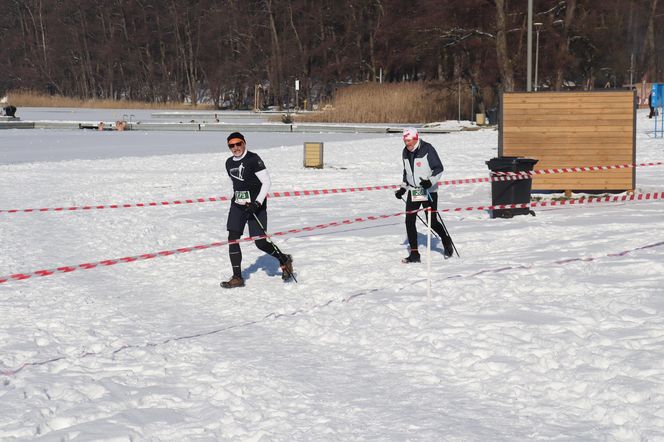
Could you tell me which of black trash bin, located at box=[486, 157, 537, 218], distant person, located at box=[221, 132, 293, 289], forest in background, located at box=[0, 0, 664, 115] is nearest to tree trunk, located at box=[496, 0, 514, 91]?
forest in background, located at box=[0, 0, 664, 115]

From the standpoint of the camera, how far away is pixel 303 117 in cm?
5541

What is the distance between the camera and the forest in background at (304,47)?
176ft

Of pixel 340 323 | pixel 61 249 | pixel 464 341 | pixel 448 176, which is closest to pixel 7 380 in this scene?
pixel 340 323

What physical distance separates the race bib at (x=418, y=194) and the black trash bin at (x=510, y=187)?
12.2ft

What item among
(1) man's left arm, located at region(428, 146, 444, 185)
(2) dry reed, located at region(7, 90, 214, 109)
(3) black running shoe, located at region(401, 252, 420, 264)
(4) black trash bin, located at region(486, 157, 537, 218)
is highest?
(2) dry reed, located at region(7, 90, 214, 109)

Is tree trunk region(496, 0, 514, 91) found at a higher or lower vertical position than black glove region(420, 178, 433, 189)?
higher

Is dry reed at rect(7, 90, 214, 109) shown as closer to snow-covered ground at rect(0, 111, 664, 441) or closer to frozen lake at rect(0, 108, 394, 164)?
frozen lake at rect(0, 108, 394, 164)

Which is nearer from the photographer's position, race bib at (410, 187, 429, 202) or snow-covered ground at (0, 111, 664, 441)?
snow-covered ground at (0, 111, 664, 441)

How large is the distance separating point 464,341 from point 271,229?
7116 mm

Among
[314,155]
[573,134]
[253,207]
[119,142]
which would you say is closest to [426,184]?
[253,207]

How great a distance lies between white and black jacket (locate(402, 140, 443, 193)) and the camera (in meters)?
10.7

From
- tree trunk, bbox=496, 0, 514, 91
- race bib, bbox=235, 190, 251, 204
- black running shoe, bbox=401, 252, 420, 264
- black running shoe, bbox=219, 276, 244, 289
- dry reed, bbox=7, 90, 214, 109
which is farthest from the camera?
dry reed, bbox=7, 90, 214, 109

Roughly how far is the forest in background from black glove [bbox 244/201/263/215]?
39.7 metres

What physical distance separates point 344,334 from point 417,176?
3240 millimetres
